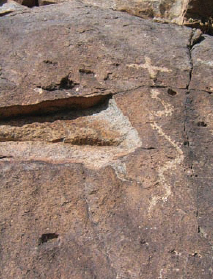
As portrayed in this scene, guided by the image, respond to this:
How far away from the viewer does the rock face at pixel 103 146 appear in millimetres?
1369

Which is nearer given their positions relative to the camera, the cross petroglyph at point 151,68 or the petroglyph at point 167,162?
the petroglyph at point 167,162

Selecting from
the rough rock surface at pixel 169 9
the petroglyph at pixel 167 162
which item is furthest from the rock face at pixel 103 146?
the rough rock surface at pixel 169 9

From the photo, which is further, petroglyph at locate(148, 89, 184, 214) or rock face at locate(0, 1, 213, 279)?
petroglyph at locate(148, 89, 184, 214)

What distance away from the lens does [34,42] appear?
1.93m

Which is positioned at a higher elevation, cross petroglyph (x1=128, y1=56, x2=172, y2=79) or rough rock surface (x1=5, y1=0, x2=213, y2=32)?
rough rock surface (x1=5, y1=0, x2=213, y2=32)

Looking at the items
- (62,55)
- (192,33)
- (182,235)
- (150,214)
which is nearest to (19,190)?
(150,214)

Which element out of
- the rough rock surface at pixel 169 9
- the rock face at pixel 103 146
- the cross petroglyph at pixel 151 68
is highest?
the rough rock surface at pixel 169 9

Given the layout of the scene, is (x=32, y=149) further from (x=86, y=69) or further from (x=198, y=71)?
(x=198, y=71)

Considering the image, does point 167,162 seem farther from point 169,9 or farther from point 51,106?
point 169,9

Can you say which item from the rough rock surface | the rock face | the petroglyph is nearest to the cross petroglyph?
the rock face

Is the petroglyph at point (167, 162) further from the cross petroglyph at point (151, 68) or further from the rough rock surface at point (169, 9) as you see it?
the rough rock surface at point (169, 9)

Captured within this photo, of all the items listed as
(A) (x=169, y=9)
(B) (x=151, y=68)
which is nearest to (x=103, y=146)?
(B) (x=151, y=68)

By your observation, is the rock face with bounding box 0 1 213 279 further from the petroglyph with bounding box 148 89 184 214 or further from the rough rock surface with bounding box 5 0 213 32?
the rough rock surface with bounding box 5 0 213 32

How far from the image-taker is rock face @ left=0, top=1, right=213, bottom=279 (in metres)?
1.37
